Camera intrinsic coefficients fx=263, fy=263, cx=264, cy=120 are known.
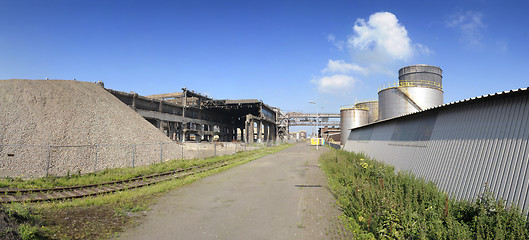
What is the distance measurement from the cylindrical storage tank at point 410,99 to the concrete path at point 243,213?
18001 mm

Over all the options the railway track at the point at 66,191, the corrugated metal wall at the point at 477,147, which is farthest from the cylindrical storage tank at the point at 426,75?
the railway track at the point at 66,191

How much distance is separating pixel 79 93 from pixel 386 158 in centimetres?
3198

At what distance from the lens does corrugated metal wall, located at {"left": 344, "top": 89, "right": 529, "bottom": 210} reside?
697 centimetres

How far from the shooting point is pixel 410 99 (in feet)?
90.0

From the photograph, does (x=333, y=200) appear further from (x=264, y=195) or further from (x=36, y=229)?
(x=36, y=229)

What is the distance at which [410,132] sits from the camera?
1511 cm

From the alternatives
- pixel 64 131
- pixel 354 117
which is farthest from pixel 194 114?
pixel 64 131

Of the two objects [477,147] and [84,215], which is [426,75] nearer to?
[477,147]

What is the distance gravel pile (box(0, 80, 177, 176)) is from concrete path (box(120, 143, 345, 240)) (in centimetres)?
1065

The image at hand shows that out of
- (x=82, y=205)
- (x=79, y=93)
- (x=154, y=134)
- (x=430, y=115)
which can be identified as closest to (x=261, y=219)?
(x=82, y=205)

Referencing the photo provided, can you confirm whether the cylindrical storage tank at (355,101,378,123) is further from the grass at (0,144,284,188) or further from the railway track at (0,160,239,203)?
the railway track at (0,160,239,203)

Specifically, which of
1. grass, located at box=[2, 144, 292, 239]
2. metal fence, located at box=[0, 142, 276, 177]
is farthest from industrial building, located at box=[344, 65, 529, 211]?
metal fence, located at box=[0, 142, 276, 177]

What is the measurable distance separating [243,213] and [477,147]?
8168mm

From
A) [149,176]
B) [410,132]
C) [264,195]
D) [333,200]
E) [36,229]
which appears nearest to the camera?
[36,229]
